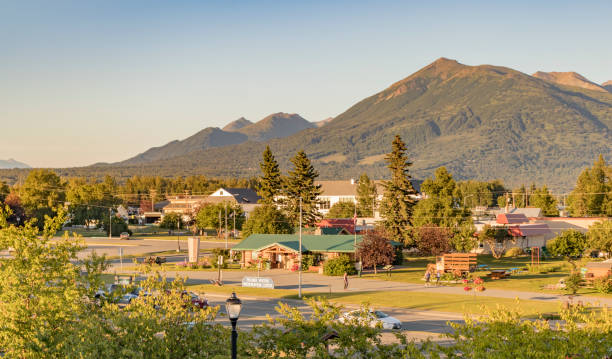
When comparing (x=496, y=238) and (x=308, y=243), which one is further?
(x=496, y=238)

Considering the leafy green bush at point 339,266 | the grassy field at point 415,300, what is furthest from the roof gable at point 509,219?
the grassy field at point 415,300

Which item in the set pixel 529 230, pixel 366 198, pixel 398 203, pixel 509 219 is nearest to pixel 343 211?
pixel 366 198

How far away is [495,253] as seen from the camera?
91.4 m

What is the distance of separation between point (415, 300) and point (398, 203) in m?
38.9

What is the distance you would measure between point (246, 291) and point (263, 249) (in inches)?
774

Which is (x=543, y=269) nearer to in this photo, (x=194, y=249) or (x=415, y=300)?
(x=415, y=300)

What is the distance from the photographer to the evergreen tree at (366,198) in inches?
6254

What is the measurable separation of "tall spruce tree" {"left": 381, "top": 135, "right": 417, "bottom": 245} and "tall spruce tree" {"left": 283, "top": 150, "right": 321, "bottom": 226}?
1568 cm

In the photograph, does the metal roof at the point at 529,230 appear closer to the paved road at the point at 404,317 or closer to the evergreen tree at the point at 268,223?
the evergreen tree at the point at 268,223

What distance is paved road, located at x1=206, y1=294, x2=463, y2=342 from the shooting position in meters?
38.0

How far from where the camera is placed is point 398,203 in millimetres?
90062

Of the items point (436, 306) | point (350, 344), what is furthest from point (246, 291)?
point (350, 344)

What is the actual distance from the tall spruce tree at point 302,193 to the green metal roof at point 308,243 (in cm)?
2212

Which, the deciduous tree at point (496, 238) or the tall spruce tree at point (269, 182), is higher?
the tall spruce tree at point (269, 182)
